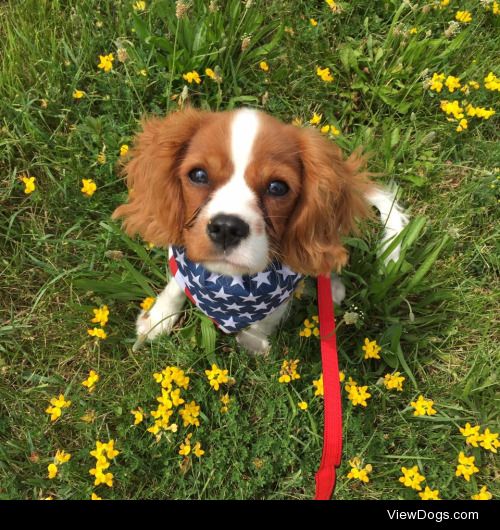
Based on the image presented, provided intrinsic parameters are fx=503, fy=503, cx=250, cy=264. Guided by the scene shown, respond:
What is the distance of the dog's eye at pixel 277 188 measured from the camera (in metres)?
1.75

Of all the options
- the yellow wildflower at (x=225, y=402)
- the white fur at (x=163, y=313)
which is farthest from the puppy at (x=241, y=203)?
the yellow wildflower at (x=225, y=402)

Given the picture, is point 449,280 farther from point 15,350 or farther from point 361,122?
point 15,350

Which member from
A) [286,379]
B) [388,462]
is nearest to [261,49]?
[286,379]

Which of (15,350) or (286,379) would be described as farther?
(15,350)

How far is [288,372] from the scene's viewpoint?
234 centimetres

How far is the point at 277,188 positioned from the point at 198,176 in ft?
0.92

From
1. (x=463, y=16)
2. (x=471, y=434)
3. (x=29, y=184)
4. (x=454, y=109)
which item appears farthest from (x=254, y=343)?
(x=463, y=16)

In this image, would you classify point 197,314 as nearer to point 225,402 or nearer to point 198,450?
point 225,402

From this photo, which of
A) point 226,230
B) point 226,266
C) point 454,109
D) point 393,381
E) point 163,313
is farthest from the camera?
point 454,109

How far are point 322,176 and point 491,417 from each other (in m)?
1.53

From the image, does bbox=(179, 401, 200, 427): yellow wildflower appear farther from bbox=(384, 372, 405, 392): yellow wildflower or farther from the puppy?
bbox=(384, 372, 405, 392): yellow wildflower

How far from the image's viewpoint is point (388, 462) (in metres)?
2.31

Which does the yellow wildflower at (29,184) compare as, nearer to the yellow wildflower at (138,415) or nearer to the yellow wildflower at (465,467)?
the yellow wildflower at (138,415)

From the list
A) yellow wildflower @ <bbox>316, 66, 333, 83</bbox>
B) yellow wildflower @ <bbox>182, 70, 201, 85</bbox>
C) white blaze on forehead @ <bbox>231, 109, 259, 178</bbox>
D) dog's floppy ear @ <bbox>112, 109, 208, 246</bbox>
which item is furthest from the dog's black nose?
yellow wildflower @ <bbox>316, 66, 333, 83</bbox>
